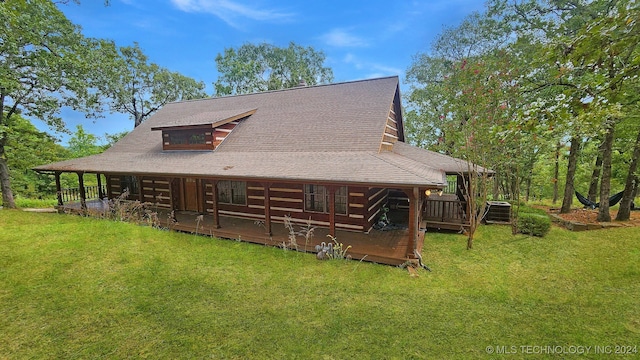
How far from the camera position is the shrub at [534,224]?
958 cm

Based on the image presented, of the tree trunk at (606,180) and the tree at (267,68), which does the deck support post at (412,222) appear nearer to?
the tree trunk at (606,180)

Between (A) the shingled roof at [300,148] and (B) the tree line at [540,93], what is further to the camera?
(A) the shingled roof at [300,148]

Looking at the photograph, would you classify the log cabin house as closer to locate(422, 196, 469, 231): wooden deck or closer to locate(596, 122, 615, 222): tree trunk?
locate(422, 196, 469, 231): wooden deck

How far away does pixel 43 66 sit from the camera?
41.1 ft

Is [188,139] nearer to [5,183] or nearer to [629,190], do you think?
[5,183]

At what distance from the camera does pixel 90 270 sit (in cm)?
691

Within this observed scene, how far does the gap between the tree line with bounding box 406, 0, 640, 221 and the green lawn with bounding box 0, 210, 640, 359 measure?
3316mm

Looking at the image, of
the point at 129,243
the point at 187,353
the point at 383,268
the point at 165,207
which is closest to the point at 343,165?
the point at 383,268

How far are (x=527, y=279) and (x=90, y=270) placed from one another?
34.9ft

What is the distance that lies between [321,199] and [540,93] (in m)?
10.3

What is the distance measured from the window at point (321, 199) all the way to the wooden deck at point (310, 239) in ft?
2.38

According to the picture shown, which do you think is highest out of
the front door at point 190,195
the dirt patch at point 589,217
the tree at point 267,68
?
the tree at point 267,68

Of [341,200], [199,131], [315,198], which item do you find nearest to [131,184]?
[199,131]

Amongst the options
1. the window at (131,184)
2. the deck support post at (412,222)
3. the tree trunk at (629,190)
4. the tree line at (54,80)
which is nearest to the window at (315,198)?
the deck support post at (412,222)
